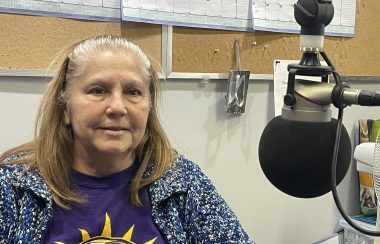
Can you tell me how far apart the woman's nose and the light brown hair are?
0.37 ft

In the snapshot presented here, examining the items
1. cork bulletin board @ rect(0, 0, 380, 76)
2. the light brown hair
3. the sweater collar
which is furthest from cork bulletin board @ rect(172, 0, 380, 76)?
the sweater collar

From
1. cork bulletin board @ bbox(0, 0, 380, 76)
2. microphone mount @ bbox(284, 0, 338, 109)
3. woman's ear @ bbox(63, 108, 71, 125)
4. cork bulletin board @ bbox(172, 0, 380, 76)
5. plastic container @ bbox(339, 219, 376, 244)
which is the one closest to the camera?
microphone mount @ bbox(284, 0, 338, 109)

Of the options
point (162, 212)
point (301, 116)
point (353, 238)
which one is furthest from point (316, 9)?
point (353, 238)

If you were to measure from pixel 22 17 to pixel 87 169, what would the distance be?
0.46m

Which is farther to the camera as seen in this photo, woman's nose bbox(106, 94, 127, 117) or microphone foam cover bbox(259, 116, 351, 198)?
woman's nose bbox(106, 94, 127, 117)

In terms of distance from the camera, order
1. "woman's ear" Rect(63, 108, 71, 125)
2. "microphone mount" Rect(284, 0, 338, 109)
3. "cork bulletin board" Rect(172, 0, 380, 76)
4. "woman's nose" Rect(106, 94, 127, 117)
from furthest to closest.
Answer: "cork bulletin board" Rect(172, 0, 380, 76)
"woman's ear" Rect(63, 108, 71, 125)
"woman's nose" Rect(106, 94, 127, 117)
"microphone mount" Rect(284, 0, 338, 109)

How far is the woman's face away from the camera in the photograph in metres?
1.05

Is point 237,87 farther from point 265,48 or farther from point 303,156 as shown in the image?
point 303,156

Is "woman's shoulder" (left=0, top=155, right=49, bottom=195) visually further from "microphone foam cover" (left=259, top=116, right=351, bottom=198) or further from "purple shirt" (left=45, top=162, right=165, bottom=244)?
"microphone foam cover" (left=259, top=116, right=351, bottom=198)

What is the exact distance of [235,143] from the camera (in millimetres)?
1630

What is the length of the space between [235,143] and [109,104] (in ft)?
2.27

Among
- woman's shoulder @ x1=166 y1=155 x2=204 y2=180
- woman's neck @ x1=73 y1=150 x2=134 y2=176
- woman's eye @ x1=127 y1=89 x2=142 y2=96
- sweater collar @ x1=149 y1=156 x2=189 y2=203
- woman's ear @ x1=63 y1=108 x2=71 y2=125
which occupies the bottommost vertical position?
sweater collar @ x1=149 y1=156 x2=189 y2=203

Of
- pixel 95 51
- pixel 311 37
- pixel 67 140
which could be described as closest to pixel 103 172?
pixel 67 140

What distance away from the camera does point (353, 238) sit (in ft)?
5.75
